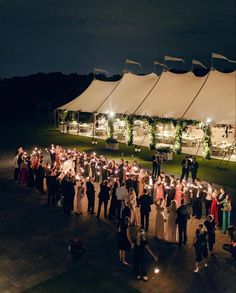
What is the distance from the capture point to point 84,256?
8570 mm

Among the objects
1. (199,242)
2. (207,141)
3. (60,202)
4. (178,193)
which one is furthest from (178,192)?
(207,141)

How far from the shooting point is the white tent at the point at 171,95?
21.3 m

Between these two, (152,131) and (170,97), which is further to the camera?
(152,131)

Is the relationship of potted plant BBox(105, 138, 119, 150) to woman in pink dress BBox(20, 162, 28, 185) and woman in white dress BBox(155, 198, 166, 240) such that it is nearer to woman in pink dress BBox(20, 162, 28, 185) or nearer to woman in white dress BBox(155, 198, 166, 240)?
woman in pink dress BBox(20, 162, 28, 185)

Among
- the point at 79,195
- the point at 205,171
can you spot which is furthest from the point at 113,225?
the point at 205,171

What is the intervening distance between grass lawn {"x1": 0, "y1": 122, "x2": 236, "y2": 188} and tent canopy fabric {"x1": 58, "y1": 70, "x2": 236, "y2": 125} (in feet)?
8.21

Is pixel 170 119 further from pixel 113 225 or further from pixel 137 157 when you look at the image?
pixel 113 225

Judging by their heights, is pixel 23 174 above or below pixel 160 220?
above

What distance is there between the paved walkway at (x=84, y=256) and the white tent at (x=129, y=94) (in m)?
12.8

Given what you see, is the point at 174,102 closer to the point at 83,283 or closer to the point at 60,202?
the point at 60,202

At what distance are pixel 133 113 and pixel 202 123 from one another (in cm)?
474

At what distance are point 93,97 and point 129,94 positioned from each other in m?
3.56

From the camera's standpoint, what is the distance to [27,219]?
11000mm

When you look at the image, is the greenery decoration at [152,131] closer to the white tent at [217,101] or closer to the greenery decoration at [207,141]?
the white tent at [217,101]
